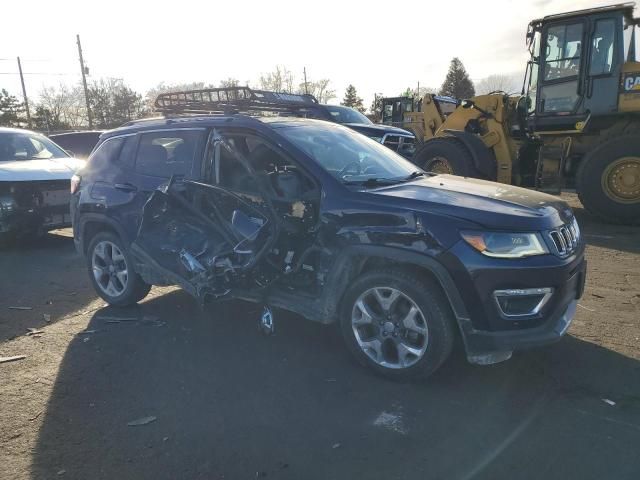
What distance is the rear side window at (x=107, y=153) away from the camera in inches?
205

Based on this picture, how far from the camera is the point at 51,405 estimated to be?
3490mm

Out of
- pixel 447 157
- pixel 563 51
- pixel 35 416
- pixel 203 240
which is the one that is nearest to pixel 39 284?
pixel 203 240

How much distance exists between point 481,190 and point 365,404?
185 cm

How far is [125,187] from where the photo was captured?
496 cm

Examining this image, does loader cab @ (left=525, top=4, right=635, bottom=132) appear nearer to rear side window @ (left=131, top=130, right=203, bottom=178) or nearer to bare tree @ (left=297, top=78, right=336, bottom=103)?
rear side window @ (left=131, top=130, right=203, bottom=178)

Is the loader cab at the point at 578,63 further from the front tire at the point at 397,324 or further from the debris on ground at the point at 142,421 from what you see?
the debris on ground at the point at 142,421

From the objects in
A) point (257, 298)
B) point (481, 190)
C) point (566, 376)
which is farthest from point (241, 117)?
point (566, 376)

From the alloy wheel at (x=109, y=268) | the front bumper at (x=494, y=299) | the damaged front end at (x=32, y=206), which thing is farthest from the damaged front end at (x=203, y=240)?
the damaged front end at (x=32, y=206)

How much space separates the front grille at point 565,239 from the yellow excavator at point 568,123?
575 centimetres

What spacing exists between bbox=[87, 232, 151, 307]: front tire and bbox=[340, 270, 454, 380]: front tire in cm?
248

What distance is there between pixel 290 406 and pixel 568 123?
27.0 ft

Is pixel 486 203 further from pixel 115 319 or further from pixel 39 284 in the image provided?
pixel 39 284

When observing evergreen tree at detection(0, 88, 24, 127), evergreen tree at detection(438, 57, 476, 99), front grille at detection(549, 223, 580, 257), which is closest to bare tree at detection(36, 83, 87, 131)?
evergreen tree at detection(0, 88, 24, 127)

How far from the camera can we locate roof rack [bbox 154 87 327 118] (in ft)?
16.6
